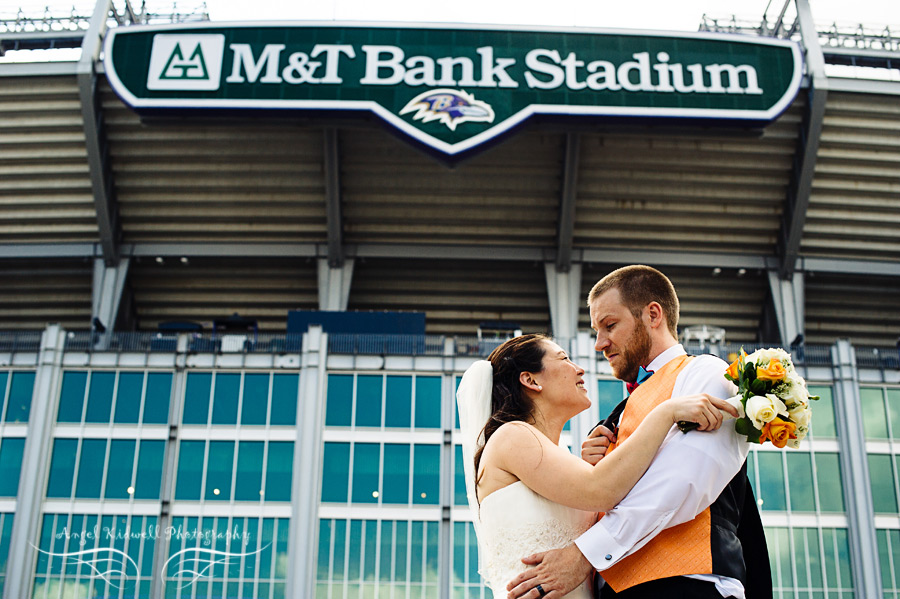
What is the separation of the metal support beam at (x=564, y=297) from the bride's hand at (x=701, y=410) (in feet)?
95.7

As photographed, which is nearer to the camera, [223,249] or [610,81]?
[610,81]

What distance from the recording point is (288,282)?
3519cm

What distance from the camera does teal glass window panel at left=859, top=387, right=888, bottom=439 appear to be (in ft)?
100

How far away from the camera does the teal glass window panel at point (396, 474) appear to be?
29438mm

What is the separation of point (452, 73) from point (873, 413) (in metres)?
19.4

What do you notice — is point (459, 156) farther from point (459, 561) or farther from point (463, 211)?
point (459, 561)

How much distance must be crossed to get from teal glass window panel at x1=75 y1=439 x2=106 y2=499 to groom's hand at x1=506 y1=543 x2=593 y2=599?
28.7m

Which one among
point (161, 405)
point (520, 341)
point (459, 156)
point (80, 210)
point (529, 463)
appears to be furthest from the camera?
point (80, 210)

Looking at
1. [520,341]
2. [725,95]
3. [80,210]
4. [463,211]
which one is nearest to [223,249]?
[80,210]

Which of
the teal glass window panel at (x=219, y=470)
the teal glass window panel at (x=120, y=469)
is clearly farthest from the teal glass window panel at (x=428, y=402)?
the teal glass window panel at (x=120, y=469)

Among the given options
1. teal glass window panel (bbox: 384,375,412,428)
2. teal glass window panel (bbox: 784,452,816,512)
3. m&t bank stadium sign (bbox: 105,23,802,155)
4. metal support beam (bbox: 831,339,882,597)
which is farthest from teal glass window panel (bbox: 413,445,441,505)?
metal support beam (bbox: 831,339,882,597)

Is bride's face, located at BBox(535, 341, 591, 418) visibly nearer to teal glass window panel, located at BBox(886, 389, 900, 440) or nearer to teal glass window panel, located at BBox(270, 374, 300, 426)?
teal glass window panel, located at BBox(270, 374, 300, 426)

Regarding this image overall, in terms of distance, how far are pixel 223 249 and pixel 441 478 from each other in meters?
12.7

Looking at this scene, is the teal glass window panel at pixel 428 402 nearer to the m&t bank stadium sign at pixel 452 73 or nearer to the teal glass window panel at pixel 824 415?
the m&t bank stadium sign at pixel 452 73
